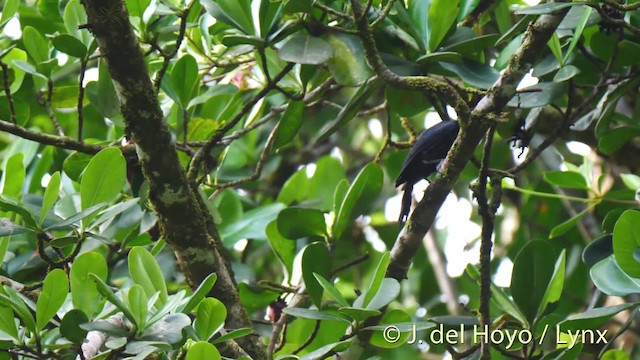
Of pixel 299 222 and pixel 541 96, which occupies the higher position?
pixel 541 96

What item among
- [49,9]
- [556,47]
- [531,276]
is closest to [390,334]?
[531,276]

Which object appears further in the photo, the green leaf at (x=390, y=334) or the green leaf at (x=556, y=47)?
the green leaf at (x=556, y=47)

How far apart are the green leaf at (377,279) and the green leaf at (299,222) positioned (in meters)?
0.52

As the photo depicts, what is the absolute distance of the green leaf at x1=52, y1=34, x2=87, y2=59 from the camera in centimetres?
204

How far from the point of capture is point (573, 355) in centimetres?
195

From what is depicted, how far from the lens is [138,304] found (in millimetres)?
1561

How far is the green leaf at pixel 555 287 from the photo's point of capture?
77.4 inches

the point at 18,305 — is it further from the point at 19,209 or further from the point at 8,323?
the point at 19,209

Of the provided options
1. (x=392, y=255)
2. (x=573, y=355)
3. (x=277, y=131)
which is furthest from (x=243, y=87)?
(x=573, y=355)

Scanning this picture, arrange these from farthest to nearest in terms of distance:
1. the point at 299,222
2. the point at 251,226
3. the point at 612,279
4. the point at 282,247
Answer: the point at 251,226 → the point at 282,247 → the point at 299,222 → the point at 612,279

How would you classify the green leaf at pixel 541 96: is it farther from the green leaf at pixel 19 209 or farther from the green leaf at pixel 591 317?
the green leaf at pixel 19 209

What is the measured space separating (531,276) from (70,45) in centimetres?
125

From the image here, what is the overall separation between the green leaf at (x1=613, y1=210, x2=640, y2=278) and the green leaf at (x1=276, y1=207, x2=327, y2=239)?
0.78 meters

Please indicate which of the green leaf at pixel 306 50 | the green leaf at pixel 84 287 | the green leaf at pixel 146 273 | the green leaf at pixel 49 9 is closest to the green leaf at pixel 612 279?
the green leaf at pixel 306 50
